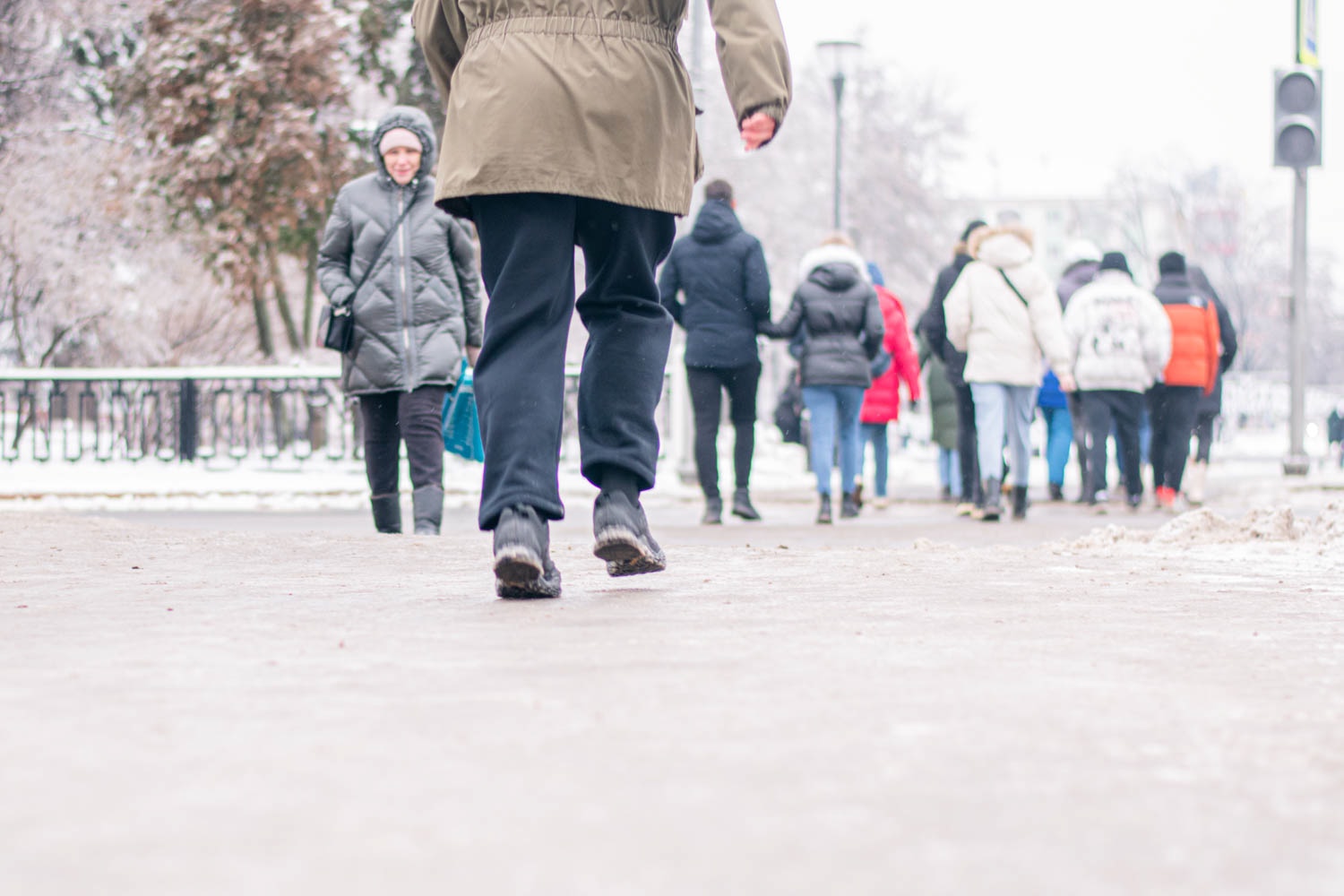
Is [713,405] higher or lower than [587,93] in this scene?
lower

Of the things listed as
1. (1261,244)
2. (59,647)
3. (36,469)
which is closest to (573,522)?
(36,469)

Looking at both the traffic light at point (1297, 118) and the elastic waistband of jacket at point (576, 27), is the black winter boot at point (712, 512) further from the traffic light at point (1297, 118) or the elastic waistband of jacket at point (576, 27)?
the traffic light at point (1297, 118)

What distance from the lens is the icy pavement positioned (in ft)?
5.47

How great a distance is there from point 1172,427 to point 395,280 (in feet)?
23.5

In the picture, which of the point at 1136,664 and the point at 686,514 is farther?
the point at 686,514

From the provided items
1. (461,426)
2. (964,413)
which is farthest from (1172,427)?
(461,426)

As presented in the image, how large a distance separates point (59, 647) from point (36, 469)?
40.5 ft

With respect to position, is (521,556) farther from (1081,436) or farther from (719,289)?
(1081,436)

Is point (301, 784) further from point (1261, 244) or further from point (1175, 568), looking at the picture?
point (1261, 244)

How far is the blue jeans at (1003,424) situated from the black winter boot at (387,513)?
Result: 472 cm

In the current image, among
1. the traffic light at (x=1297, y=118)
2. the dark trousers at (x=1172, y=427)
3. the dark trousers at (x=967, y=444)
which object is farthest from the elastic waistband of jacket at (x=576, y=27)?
the traffic light at (x=1297, y=118)

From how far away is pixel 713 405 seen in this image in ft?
34.4

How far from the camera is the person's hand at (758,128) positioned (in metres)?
4.03

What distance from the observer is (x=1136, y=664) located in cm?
297
